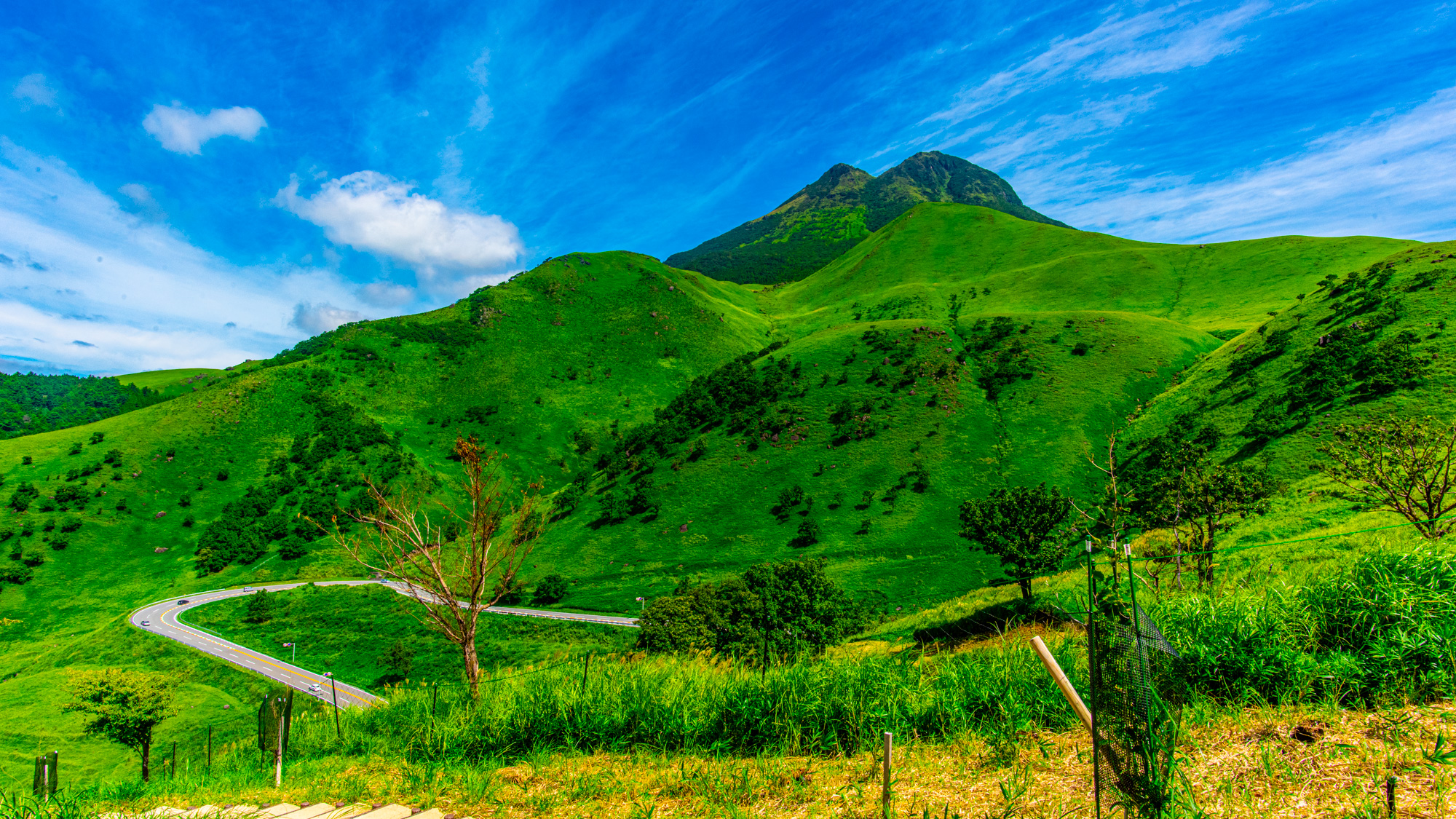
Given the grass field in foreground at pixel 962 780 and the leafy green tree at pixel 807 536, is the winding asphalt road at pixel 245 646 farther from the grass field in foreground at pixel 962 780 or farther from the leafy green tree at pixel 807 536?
the grass field in foreground at pixel 962 780

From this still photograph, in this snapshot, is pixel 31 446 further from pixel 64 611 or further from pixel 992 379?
pixel 992 379

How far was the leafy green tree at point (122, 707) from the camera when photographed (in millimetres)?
31156

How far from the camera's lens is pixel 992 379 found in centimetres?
8775

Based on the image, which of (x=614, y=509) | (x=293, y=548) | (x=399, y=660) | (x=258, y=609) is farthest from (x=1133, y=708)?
(x=293, y=548)

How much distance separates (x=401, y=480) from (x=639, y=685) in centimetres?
10050

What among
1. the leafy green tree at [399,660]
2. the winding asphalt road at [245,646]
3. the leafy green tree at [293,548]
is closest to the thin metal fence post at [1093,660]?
the winding asphalt road at [245,646]

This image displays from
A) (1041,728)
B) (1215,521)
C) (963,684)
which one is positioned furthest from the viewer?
(1215,521)

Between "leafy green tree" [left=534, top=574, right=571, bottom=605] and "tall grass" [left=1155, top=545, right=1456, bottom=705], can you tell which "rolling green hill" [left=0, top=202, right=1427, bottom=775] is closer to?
"leafy green tree" [left=534, top=574, right=571, bottom=605]

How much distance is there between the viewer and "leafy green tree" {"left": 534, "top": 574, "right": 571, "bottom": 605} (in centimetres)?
6481

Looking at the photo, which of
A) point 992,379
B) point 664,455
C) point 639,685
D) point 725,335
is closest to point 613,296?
point 725,335

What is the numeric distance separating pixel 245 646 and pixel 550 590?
99.5ft

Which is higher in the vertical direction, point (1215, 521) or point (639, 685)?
point (639, 685)


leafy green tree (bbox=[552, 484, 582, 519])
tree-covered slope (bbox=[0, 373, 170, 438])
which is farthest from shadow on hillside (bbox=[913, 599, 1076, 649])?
tree-covered slope (bbox=[0, 373, 170, 438])

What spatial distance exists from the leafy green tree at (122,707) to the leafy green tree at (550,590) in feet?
112
